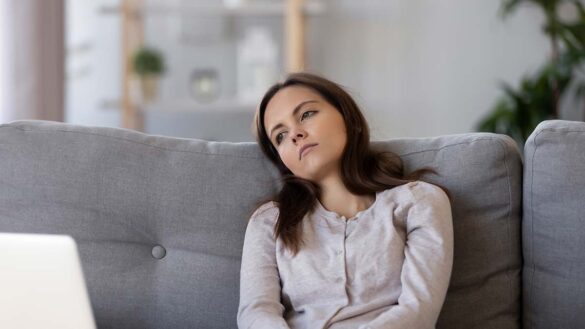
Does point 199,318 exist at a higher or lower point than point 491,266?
lower

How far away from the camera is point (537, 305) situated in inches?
67.1

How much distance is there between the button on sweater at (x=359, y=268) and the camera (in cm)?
157

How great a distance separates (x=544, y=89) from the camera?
13.3 ft

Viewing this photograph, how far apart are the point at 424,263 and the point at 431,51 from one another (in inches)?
116

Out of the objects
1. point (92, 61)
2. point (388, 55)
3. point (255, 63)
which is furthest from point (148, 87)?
point (388, 55)

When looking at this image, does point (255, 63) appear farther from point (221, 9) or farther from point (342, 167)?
point (342, 167)

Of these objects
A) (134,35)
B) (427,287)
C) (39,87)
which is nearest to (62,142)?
(427,287)

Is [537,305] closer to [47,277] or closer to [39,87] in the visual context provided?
[47,277]

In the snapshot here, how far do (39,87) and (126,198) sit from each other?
3.92ft

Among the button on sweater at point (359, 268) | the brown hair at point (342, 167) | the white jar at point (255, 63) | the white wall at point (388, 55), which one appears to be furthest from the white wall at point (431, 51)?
the button on sweater at point (359, 268)

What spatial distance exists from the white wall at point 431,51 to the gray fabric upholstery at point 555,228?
8.68 ft

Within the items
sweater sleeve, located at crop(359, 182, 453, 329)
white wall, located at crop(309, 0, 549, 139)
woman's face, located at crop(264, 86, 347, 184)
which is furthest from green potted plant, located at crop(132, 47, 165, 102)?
sweater sleeve, located at crop(359, 182, 453, 329)

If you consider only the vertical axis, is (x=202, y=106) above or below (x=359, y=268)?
below

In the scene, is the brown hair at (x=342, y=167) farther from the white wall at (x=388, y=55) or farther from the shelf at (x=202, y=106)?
the white wall at (x=388, y=55)
